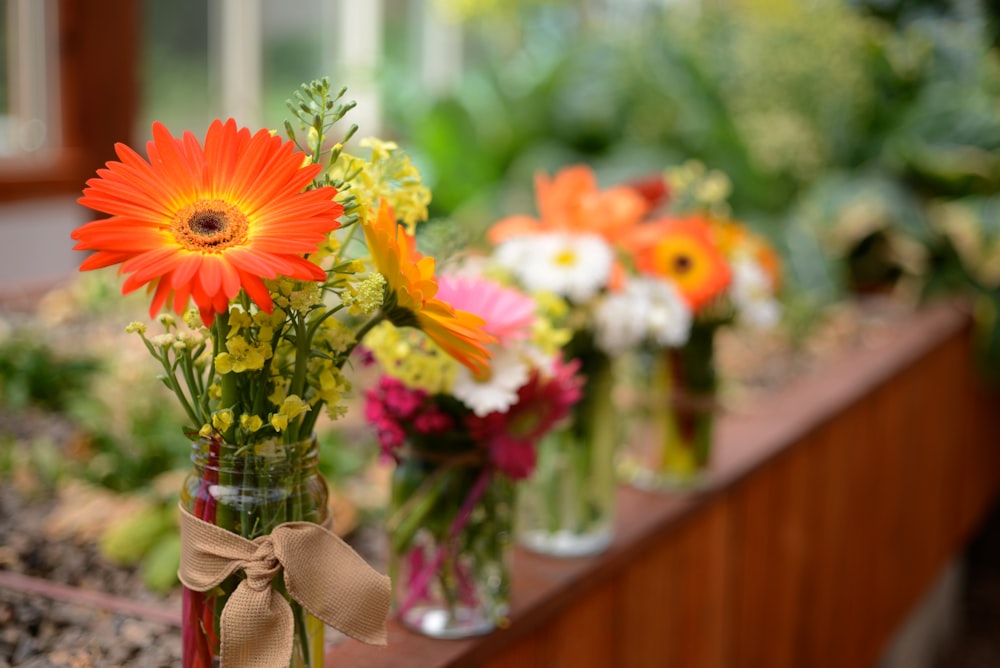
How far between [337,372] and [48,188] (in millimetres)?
3243

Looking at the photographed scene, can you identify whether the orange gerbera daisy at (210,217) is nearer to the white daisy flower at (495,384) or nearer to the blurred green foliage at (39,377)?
the white daisy flower at (495,384)

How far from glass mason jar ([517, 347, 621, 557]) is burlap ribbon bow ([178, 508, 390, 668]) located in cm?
→ 48

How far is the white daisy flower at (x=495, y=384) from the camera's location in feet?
3.08

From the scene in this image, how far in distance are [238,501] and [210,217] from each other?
0.20 meters

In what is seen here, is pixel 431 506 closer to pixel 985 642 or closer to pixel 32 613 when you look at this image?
pixel 32 613

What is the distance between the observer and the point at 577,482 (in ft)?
4.14

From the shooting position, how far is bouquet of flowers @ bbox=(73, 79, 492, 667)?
663 mm

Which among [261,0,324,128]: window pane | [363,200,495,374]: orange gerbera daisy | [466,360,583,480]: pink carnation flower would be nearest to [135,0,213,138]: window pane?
[261,0,324,128]: window pane

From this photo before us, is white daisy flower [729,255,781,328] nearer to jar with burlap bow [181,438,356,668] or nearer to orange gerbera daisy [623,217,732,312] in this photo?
orange gerbera daisy [623,217,732,312]

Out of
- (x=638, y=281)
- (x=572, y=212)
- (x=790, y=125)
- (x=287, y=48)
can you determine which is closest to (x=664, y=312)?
(x=638, y=281)

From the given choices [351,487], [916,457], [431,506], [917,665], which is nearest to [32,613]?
[431,506]

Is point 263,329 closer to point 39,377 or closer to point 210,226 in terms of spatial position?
point 210,226

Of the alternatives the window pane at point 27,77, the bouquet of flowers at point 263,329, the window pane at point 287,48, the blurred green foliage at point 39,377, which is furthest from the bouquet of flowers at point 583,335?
the window pane at point 287,48

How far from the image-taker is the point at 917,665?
2.98 metres
